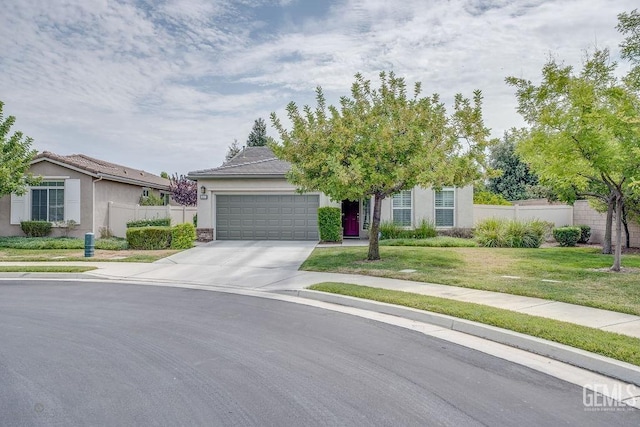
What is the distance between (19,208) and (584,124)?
21.7 m

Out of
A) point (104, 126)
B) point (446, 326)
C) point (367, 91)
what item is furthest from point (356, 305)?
point (104, 126)

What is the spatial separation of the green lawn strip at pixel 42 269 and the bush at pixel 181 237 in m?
4.49

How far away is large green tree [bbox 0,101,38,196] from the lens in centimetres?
1781

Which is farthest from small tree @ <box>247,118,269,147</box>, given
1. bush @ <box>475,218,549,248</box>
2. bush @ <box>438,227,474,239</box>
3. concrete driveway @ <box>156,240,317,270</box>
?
bush @ <box>475,218,549,248</box>

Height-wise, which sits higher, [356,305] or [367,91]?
[367,91]

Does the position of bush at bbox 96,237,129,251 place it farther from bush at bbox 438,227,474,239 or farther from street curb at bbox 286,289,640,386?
bush at bbox 438,227,474,239

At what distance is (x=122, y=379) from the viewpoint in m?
4.52

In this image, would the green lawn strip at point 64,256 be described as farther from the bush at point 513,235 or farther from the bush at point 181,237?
the bush at point 513,235

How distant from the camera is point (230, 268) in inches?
506

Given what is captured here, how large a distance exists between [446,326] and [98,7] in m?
12.3

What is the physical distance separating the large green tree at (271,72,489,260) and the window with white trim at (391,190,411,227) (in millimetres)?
7739

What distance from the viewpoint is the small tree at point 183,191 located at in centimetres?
2866

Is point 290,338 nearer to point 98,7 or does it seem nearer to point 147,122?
point 98,7

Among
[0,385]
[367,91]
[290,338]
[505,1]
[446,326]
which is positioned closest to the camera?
[0,385]
